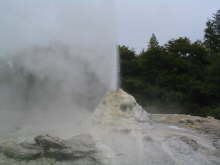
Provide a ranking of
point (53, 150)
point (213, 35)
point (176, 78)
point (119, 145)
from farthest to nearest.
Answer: point (213, 35), point (176, 78), point (119, 145), point (53, 150)

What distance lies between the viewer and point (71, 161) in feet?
21.9

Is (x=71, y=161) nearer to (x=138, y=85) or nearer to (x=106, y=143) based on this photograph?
(x=106, y=143)

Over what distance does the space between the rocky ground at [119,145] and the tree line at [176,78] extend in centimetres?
1005

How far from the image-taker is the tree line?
20.0 meters

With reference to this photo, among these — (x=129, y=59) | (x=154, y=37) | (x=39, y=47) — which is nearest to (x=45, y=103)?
(x=39, y=47)

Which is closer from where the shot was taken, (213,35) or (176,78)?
(176,78)

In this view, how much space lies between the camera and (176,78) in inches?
841

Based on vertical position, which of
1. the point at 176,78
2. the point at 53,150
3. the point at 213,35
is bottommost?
the point at 53,150

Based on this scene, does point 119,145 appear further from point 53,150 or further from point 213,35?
point 213,35

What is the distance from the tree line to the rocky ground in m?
10.1

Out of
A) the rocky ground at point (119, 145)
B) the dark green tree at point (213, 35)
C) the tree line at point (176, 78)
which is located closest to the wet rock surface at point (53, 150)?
the rocky ground at point (119, 145)

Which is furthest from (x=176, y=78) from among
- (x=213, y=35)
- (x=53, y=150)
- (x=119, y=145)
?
(x=53, y=150)

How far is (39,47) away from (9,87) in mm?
3752

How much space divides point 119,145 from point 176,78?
48.0ft
